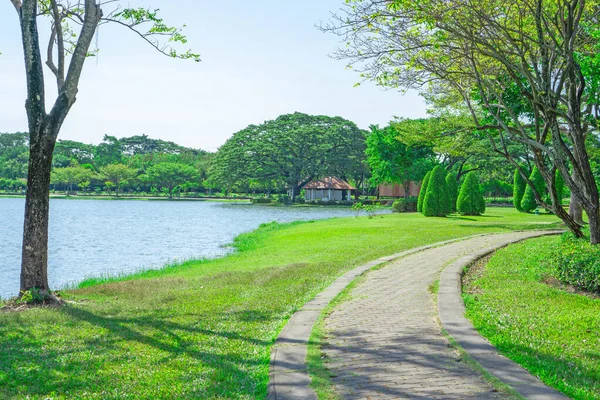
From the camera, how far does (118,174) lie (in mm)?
90188

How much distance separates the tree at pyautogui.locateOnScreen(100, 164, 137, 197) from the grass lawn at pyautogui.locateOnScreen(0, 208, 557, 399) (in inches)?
3237

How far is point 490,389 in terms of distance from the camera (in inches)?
175

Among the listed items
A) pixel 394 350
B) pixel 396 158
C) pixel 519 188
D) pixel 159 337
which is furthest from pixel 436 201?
pixel 394 350

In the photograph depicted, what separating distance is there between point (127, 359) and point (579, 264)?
24.0 ft

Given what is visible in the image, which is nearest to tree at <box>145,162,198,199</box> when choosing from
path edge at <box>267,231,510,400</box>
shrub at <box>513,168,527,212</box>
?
shrub at <box>513,168,527,212</box>

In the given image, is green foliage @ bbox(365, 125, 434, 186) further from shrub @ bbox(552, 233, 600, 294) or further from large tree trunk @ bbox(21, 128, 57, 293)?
large tree trunk @ bbox(21, 128, 57, 293)

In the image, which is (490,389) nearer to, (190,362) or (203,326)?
(190,362)

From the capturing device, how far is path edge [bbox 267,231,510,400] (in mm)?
4531

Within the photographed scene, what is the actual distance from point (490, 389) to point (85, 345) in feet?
14.4

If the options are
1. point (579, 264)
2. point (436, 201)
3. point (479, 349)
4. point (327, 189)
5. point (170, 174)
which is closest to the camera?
point (479, 349)

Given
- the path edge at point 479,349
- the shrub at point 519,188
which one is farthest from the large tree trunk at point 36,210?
the shrub at point 519,188

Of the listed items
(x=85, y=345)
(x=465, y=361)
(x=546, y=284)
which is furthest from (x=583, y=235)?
(x=85, y=345)

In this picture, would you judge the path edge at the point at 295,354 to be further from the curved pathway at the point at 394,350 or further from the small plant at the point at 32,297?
the small plant at the point at 32,297

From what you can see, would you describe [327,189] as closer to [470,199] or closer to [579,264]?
[470,199]
